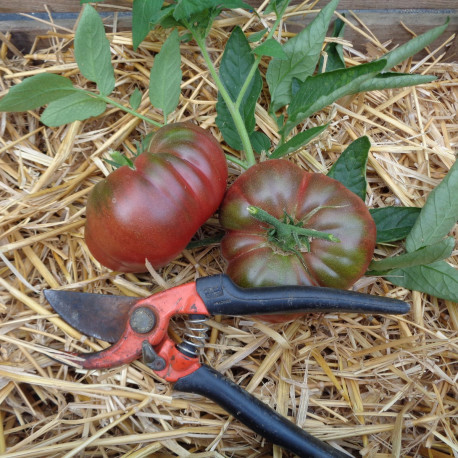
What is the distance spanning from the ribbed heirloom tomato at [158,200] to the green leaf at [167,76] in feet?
0.49

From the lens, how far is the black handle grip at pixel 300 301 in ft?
2.74

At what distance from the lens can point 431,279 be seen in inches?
40.3

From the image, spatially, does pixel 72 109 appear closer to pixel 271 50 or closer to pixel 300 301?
pixel 271 50

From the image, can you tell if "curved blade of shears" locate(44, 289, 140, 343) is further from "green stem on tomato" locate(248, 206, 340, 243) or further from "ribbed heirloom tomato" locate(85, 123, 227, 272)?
"green stem on tomato" locate(248, 206, 340, 243)

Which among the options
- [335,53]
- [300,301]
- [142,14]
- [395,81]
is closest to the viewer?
[300,301]

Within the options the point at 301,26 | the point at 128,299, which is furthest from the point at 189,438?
the point at 301,26

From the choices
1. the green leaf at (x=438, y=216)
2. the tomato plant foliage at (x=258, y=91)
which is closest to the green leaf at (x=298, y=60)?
the tomato plant foliage at (x=258, y=91)

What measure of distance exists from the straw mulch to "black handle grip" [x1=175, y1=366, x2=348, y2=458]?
83 millimetres

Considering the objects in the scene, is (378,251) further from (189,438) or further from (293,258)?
(189,438)

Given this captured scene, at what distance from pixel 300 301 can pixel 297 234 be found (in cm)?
13

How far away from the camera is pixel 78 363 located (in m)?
0.93

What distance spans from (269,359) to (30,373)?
0.55 m

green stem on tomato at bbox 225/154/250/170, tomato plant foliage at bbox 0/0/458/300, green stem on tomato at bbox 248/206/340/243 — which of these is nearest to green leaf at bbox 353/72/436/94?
tomato plant foliage at bbox 0/0/458/300

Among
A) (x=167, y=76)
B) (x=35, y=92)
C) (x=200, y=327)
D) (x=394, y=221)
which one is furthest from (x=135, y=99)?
(x=394, y=221)
